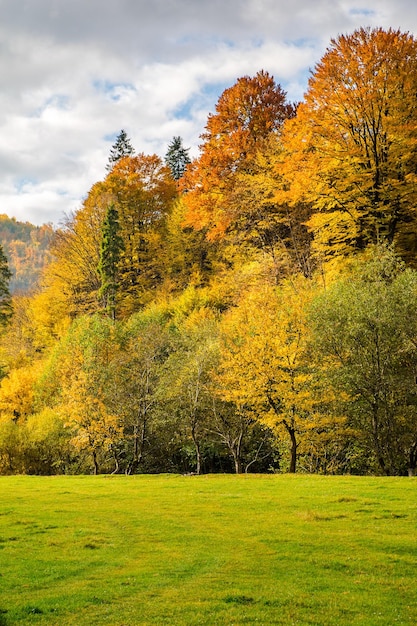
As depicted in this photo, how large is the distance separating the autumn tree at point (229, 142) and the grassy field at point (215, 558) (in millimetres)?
39623

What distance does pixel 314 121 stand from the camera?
45844mm

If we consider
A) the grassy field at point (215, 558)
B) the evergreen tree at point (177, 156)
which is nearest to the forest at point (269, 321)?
the grassy field at point (215, 558)

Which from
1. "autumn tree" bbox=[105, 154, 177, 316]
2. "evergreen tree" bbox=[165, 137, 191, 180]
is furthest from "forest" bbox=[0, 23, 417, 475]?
"evergreen tree" bbox=[165, 137, 191, 180]

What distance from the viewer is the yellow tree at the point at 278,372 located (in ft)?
115

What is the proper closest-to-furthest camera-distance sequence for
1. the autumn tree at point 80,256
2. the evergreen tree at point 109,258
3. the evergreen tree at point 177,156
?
the evergreen tree at point 109,258 → the autumn tree at point 80,256 → the evergreen tree at point 177,156

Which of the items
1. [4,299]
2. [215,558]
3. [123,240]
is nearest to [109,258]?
[123,240]

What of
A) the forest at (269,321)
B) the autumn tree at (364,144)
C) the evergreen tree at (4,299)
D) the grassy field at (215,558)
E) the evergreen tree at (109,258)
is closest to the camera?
the grassy field at (215,558)

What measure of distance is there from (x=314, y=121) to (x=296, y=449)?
91.2 feet

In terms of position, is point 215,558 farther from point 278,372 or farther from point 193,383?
point 193,383

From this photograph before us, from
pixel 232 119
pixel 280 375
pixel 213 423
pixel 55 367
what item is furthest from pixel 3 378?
pixel 232 119

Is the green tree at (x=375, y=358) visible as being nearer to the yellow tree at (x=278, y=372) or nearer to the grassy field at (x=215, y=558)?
the yellow tree at (x=278, y=372)

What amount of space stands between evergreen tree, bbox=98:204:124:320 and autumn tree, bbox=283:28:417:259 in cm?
2815

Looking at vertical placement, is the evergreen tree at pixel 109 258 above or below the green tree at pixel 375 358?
above

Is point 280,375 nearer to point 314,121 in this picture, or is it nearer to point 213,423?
point 213,423
